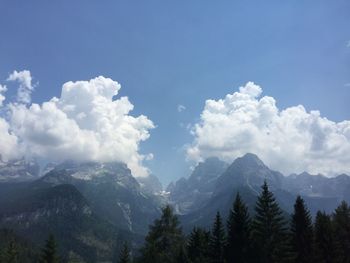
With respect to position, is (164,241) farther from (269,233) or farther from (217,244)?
(269,233)

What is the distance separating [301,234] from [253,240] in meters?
8.97

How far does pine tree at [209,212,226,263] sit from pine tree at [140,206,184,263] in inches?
209

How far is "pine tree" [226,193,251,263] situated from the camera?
58.2m

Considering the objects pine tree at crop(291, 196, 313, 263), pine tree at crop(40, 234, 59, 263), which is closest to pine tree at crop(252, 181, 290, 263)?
pine tree at crop(291, 196, 313, 263)

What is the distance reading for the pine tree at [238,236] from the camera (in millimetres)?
58250

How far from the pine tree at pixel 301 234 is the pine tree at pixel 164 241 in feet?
56.5

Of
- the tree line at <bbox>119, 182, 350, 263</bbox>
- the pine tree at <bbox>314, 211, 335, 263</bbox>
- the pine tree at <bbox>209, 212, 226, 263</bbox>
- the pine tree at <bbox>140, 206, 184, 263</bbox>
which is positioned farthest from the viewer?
the pine tree at <bbox>140, 206, 184, 263</bbox>

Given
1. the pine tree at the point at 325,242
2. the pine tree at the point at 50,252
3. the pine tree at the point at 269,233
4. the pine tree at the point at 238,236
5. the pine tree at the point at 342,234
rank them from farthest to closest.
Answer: the pine tree at the point at 50,252 < the pine tree at the point at 342,234 < the pine tree at the point at 325,242 < the pine tree at the point at 269,233 < the pine tree at the point at 238,236

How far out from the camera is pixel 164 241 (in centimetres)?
7112

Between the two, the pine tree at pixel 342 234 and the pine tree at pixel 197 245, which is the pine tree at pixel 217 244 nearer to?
the pine tree at pixel 197 245

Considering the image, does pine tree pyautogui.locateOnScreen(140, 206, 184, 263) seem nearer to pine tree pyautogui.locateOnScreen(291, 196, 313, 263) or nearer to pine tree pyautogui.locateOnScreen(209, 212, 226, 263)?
pine tree pyautogui.locateOnScreen(209, 212, 226, 263)

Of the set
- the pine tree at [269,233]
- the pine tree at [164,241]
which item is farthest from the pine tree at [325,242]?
the pine tree at [164,241]

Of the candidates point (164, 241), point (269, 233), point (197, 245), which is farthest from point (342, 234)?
point (164, 241)

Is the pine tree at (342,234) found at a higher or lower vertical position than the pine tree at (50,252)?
higher
